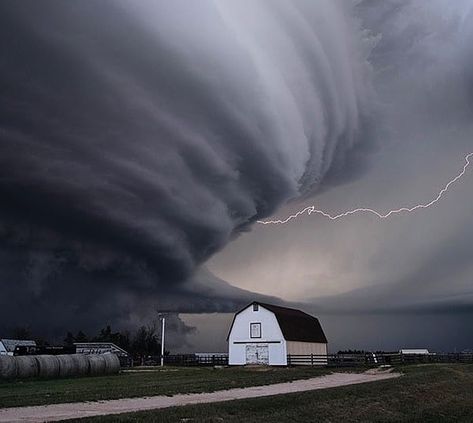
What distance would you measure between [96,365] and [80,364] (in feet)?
6.24

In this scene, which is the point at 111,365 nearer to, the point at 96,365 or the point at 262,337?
the point at 96,365

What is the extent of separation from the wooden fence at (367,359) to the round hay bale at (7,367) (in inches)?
1150

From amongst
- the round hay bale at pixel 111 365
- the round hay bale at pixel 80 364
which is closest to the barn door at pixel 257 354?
the round hay bale at pixel 111 365

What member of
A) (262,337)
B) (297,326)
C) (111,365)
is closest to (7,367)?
(111,365)

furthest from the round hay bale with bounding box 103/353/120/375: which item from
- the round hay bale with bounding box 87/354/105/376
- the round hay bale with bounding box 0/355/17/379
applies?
the round hay bale with bounding box 0/355/17/379

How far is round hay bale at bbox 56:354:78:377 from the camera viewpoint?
4544 centimetres

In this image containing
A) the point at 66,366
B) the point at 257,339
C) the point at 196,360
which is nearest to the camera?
the point at 66,366

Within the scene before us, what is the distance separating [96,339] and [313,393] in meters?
119

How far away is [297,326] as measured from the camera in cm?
7050

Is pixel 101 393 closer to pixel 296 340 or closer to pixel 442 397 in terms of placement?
pixel 442 397

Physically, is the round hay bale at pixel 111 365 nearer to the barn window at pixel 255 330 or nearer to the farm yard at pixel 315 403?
the barn window at pixel 255 330

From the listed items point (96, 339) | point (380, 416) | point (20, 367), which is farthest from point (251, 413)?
point (96, 339)

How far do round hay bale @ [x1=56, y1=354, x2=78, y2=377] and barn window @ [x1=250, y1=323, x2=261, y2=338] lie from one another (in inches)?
931

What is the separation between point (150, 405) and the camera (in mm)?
21281
